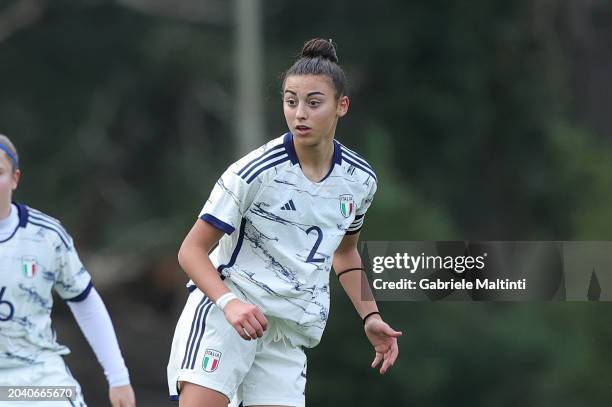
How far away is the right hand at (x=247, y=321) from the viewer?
499cm

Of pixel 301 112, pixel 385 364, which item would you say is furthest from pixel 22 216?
pixel 385 364

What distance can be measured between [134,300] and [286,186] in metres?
20.8

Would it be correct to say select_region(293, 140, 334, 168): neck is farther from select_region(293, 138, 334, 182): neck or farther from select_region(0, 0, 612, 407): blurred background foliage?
select_region(0, 0, 612, 407): blurred background foliage

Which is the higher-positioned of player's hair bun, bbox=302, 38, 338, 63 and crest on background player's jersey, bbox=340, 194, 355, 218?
player's hair bun, bbox=302, 38, 338, 63

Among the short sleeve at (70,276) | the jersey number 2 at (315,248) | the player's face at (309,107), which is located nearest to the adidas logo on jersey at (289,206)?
the jersey number 2 at (315,248)

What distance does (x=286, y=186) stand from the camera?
543 cm

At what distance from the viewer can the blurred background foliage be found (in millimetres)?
24594

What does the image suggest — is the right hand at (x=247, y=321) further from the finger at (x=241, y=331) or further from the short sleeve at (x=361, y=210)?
the short sleeve at (x=361, y=210)

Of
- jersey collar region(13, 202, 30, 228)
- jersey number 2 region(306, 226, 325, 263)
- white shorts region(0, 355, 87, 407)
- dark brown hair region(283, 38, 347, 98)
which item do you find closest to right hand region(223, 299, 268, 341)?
jersey number 2 region(306, 226, 325, 263)

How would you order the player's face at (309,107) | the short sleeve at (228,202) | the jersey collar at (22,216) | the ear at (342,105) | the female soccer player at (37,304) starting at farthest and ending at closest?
the jersey collar at (22,216) → the female soccer player at (37,304) → the ear at (342,105) → the player's face at (309,107) → the short sleeve at (228,202)

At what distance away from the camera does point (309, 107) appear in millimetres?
5410

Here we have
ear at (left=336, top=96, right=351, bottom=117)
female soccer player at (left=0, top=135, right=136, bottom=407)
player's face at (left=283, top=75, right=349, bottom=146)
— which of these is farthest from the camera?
female soccer player at (left=0, top=135, right=136, bottom=407)

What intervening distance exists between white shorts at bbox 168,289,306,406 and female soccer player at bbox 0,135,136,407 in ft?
1.98

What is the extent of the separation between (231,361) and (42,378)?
0.90m
